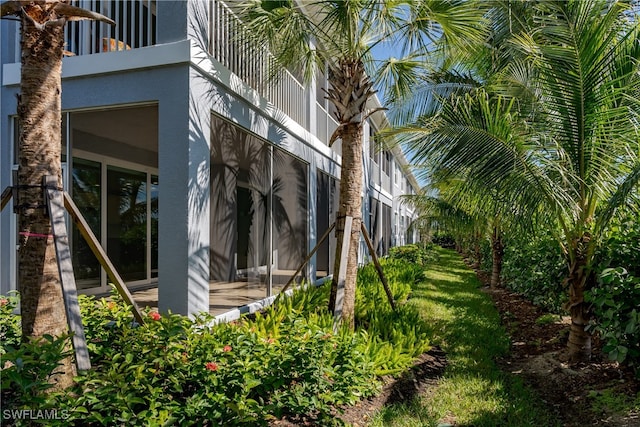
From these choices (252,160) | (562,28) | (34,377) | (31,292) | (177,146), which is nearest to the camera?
(34,377)

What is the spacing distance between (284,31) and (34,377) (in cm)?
512

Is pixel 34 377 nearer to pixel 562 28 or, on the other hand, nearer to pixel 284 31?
pixel 284 31

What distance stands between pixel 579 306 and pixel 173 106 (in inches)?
226

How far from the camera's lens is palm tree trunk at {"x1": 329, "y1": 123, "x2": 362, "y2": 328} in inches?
232

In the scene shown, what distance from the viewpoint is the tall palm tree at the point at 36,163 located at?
3246 mm

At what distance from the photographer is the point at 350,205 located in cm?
593

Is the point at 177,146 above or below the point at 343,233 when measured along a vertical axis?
above

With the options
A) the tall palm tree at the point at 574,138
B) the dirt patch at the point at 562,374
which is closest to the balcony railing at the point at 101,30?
the tall palm tree at the point at 574,138

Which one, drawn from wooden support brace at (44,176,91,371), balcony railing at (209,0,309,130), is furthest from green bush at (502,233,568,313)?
wooden support brace at (44,176,91,371)

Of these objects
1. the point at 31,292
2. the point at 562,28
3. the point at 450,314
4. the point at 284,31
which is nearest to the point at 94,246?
the point at 31,292

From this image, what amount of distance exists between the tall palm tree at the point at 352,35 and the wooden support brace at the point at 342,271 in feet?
0.30

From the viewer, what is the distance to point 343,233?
586cm

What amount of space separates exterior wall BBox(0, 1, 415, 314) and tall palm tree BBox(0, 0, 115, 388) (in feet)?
6.09

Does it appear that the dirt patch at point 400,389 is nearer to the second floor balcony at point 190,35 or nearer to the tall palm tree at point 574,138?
the tall palm tree at point 574,138
